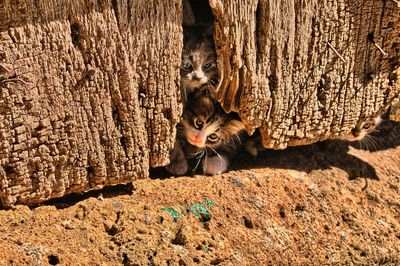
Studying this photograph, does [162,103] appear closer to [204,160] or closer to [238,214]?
[238,214]

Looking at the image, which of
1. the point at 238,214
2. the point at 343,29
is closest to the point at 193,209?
the point at 238,214

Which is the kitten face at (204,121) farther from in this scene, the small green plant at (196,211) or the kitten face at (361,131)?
the small green plant at (196,211)

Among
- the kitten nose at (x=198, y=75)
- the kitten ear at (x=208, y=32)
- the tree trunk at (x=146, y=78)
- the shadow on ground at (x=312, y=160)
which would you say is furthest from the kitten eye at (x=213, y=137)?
the tree trunk at (x=146, y=78)

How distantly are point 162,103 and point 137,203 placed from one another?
550 millimetres

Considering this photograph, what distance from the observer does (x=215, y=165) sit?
434 centimetres

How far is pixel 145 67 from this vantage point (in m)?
3.27

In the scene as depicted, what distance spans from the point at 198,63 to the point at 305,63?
1049 mm

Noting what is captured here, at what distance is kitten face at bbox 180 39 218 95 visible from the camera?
454cm

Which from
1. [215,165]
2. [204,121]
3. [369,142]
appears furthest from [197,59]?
[369,142]

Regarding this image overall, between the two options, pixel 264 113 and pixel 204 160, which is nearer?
pixel 264 113

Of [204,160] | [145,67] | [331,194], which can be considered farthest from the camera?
[204,160]

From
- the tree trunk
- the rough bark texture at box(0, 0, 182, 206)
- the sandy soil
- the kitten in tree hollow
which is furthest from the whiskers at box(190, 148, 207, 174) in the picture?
the rough bark texture at box(0, 0, 182, 206)

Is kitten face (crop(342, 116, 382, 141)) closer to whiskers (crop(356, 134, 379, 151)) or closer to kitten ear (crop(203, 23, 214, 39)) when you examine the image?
whiskers (crop(356, 134, 379, 151))

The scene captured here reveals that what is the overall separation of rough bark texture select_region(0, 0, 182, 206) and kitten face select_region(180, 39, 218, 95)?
111 centimetres
